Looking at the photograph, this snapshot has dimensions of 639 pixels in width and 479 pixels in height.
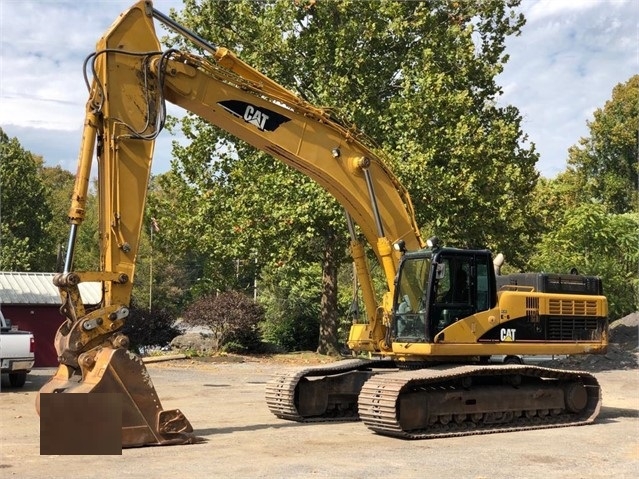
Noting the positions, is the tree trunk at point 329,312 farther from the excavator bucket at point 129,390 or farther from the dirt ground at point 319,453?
the excavator bucket at point 129,390

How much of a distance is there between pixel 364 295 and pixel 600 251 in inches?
953

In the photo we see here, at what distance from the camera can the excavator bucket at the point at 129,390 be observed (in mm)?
9117

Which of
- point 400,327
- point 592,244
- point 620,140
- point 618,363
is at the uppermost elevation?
point 620,140

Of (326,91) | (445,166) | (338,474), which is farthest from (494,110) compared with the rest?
(338,474)

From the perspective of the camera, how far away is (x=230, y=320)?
25.9 metres

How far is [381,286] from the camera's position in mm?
33406

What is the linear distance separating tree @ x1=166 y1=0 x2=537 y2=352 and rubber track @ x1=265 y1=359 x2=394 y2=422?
9434 millimetres

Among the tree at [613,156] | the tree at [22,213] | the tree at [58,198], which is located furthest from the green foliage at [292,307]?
the tree at [613,156]

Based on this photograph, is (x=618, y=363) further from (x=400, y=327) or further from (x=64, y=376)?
(x=64, y=376)

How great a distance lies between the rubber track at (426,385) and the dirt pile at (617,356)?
10120 mm

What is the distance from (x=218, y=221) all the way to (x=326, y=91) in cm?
523

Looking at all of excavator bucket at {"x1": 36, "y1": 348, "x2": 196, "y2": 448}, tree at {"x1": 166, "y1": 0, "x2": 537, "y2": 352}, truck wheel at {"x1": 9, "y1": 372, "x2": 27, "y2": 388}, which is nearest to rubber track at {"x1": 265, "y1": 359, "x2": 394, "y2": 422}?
excavator bucket at {"x1": 36, "y1": 348, "x2": 196, "y2": 448}

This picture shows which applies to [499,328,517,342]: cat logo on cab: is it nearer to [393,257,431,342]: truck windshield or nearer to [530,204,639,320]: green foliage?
[393,257,431,342]: truck windshield

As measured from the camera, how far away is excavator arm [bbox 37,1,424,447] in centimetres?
941
